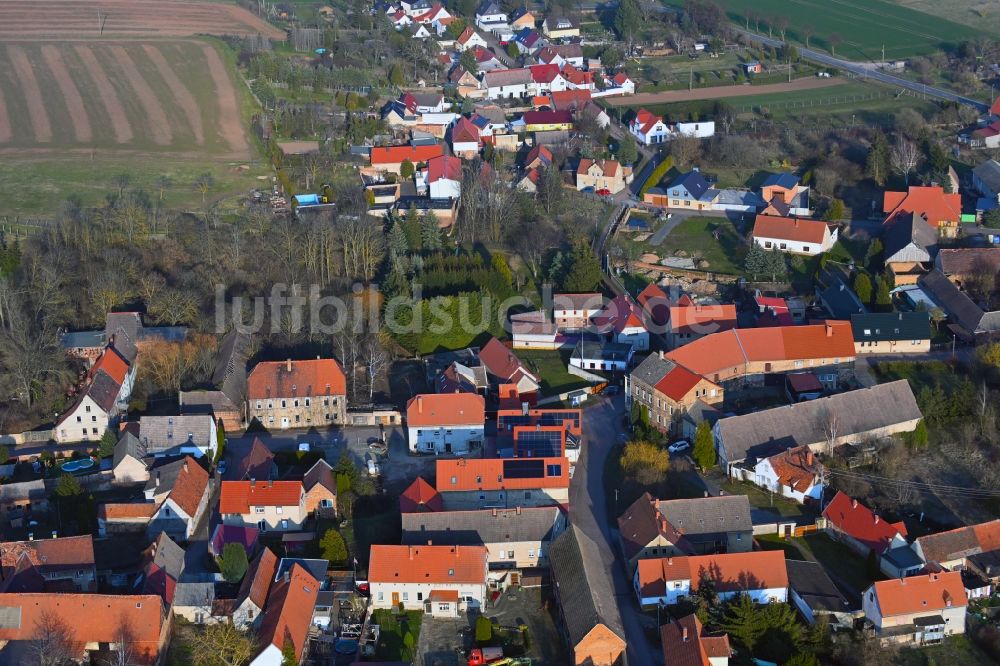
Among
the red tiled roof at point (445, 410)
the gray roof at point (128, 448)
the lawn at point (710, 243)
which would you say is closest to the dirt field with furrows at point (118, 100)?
the lawn at point (710, 243)

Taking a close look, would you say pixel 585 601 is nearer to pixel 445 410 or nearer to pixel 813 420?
pixel 445 410

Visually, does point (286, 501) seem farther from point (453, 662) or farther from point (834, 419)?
point (834, 419)

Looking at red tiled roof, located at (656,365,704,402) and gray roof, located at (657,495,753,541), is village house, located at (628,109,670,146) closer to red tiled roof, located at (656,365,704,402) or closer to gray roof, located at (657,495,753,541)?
red tiled roof, located at (656,365,704,402)

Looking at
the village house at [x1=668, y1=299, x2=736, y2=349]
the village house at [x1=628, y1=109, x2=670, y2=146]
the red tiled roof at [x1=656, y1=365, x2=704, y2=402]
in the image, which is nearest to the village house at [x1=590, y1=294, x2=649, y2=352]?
the village house at [x1=668, y1=299, x2=736, y2=349]

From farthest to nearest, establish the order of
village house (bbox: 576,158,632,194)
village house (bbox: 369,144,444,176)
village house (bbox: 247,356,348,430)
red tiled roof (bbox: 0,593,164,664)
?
village house (bbox: 369,144,444,176) < village house (bbox: 576,158,632,194) < village house (bbox: 247,356,348,430) < red tiled roof (bbox: 0,593,164,664)

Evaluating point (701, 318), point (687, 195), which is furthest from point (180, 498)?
point (687, 195)

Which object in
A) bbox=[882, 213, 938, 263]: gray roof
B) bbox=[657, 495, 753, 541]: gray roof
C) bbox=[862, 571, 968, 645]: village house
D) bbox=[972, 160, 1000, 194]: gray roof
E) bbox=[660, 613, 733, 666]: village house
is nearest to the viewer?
bbox=[660, 613, 733, 666]: village house

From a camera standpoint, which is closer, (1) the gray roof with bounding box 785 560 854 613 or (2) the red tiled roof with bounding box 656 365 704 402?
(1) the gray roof with bounding box 785 560 854 613
